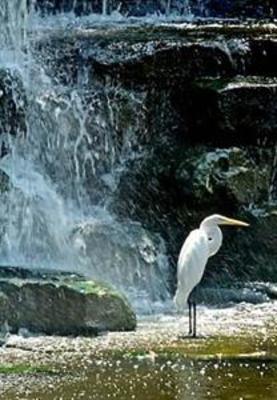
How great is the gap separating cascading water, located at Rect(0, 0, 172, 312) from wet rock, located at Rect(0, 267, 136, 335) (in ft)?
6.41

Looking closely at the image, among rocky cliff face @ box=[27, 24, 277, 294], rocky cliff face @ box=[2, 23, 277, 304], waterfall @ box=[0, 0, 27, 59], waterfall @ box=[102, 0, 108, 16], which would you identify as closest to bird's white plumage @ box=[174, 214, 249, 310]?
rocky cliff face @ box=[2, 23, 277, 304]

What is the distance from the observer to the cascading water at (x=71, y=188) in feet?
39.2

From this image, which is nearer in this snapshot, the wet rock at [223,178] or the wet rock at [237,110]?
the wet rock at [223,178]

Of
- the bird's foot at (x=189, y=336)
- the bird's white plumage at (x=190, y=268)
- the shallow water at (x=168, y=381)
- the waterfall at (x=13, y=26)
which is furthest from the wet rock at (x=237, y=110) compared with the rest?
the shallow water at (x=168, y=381)

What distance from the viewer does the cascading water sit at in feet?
39.2

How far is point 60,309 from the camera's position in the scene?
31.6 ft

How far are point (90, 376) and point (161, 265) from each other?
410cm

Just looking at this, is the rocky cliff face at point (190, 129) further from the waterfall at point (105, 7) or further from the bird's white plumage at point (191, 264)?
the waterfall at point (105, 7)

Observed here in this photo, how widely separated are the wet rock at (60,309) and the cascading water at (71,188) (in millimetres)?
1954

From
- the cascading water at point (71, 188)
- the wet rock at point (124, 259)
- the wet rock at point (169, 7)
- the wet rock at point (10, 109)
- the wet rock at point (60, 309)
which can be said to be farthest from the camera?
the wet rock at point (169, 7)

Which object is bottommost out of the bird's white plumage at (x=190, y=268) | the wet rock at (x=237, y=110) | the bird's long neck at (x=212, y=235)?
the bird's white plumage at (x=190, y=268)

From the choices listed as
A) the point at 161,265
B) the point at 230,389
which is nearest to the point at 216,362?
the point at 230,389

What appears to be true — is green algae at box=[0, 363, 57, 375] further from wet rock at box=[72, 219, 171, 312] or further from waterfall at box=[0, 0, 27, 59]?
waterfall at box=[0, 0, 27, 59]

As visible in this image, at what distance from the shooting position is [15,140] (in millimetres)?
13023
